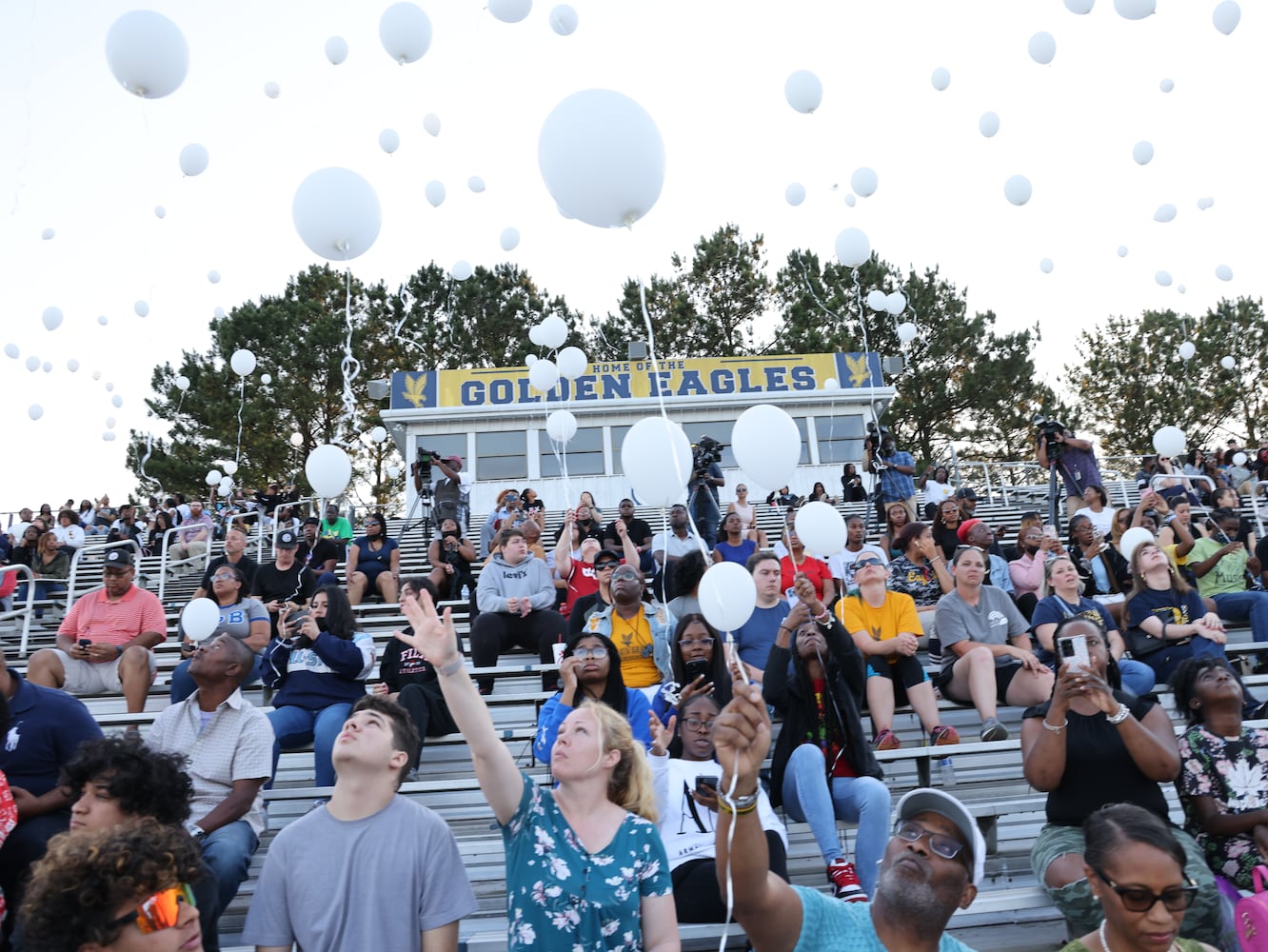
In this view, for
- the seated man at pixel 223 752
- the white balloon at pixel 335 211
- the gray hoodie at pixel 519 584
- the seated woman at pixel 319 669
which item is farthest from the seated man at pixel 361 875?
the gray hoodie at pixel 519 584

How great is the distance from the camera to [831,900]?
245 cm

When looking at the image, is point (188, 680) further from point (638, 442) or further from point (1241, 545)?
point (1241, 545)

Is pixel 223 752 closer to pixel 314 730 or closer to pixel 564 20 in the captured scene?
pixel 314 730

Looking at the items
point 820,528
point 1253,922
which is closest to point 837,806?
point 1253,922

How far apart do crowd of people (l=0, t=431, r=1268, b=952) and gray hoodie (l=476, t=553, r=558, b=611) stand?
0.06 feet

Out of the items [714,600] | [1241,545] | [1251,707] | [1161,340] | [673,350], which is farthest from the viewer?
[673,350]

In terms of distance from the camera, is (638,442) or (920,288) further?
(920,288)

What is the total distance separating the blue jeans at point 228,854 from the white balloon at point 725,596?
1.87m

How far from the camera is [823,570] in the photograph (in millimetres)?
7230

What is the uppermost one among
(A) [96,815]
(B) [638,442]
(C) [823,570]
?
(B) [638,442]

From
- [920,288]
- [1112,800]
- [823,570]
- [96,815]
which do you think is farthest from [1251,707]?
[920,288]

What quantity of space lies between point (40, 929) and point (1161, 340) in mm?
32609

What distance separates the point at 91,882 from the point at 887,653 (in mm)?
3991

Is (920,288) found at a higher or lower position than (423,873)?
higher
